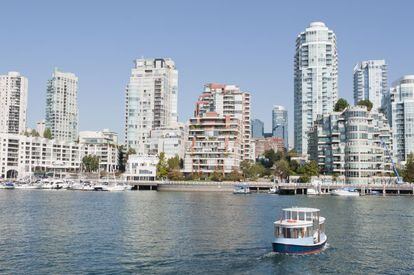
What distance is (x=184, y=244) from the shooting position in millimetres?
57469

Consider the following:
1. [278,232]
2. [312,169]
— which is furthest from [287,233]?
[312,169]

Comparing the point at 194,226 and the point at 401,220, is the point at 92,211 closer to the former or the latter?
the point at 194,226

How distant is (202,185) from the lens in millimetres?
188125

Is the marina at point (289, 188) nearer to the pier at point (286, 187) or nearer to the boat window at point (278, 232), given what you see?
the pier at point (286, 187)

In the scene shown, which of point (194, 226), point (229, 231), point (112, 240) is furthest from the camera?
point (194, 226)

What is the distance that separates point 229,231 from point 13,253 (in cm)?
2685

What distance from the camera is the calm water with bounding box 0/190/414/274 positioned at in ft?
153

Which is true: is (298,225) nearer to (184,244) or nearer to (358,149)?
(184,244)

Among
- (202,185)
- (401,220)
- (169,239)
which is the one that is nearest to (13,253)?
(169,239)

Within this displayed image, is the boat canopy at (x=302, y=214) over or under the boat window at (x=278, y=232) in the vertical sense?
over

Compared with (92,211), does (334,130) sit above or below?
above

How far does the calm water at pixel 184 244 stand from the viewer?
4659 cm

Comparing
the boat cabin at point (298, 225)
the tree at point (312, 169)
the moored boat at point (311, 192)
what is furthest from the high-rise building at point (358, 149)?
the boat cabin at point (298, 225)

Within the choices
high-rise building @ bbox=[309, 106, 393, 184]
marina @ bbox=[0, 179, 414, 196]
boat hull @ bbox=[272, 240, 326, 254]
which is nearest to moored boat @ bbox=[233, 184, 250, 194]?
marina @ bbox=[0, 179, 414, 196]
